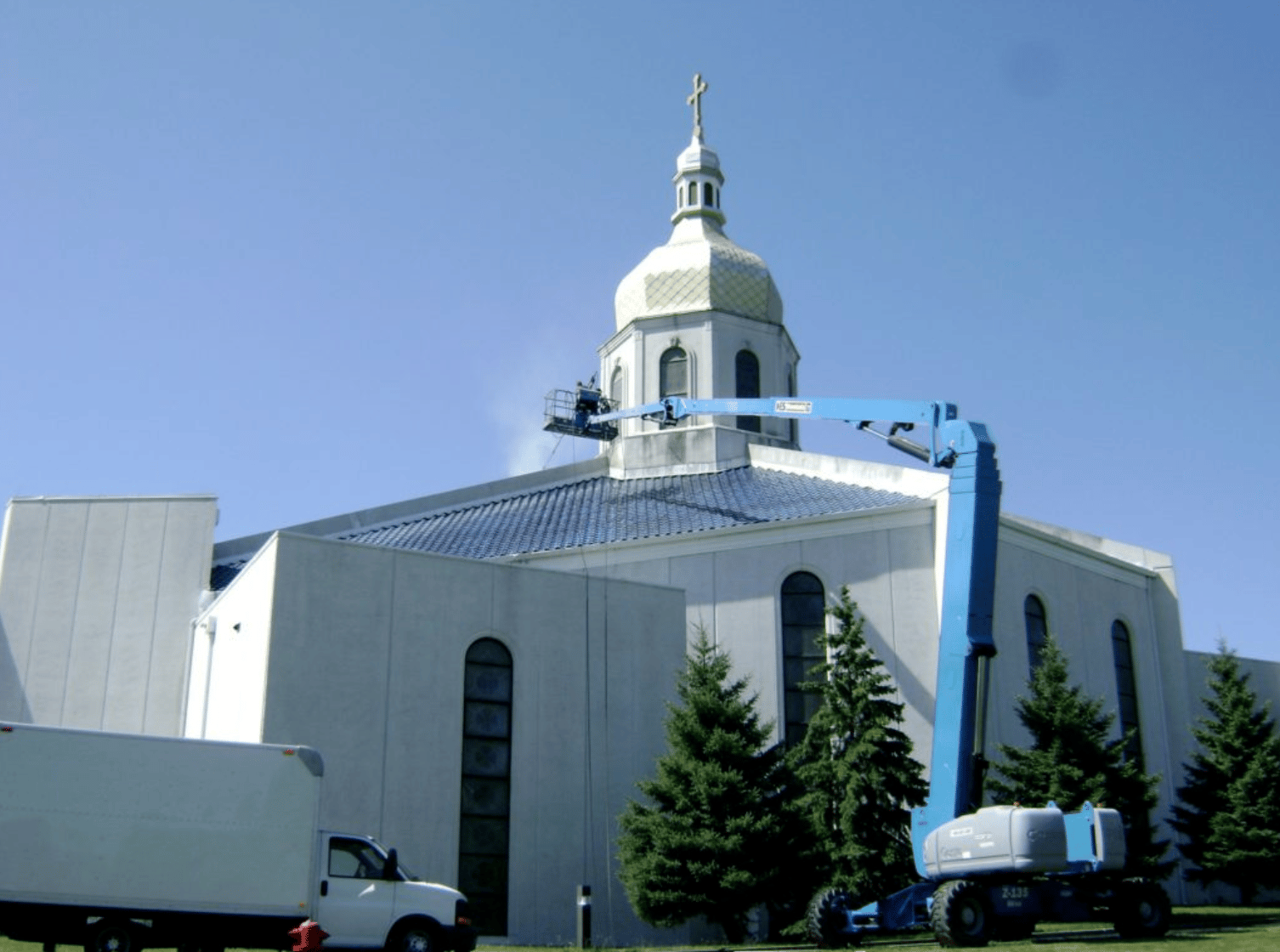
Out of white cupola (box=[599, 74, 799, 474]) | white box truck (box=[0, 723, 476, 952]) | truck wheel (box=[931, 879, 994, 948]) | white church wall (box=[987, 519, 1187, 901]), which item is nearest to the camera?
white box truck (box=[0, 723, 476, 952])

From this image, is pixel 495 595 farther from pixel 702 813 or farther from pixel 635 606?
pixel 702 813

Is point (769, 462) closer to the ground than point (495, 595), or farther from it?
farther from it

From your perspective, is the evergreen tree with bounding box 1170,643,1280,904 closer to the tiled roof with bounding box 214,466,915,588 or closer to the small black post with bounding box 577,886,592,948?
the tiled roof with bounding box 214,466,915,588

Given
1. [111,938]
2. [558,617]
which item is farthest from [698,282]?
[111,938]

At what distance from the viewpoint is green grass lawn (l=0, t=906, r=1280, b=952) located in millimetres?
16531

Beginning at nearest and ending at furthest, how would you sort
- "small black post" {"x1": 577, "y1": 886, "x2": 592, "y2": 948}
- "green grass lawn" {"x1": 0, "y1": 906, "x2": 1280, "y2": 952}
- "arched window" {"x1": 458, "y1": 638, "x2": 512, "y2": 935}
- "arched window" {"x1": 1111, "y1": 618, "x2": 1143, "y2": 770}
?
"green grass lawn" {"x1": 0, "y1": 906, "x2": 1280, "y2": 952}
"small black post" {"x1": 577, "y1": 886, "x2": 592, "y2": 948}
"arched window" {"x1": 458, "y1": 638, "x2": 512, "y2": 935}
"arched window" {"x1": 1111, "y1": 618, "x2": 1143, "y2": 770}

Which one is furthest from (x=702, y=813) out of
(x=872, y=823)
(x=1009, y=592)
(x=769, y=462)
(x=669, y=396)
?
(x=669, y=396)

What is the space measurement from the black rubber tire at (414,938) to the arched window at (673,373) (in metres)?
22.9

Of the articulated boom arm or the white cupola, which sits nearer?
the articulated boom arm

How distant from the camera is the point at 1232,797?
94.5ft

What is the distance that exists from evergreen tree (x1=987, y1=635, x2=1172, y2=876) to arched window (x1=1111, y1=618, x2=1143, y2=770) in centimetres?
525

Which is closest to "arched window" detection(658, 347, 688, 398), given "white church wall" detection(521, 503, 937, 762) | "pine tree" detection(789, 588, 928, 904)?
"white church wall" detection(521, 503, 937, 762)

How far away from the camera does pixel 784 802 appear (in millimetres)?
22547

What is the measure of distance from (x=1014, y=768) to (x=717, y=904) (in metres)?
6.60
